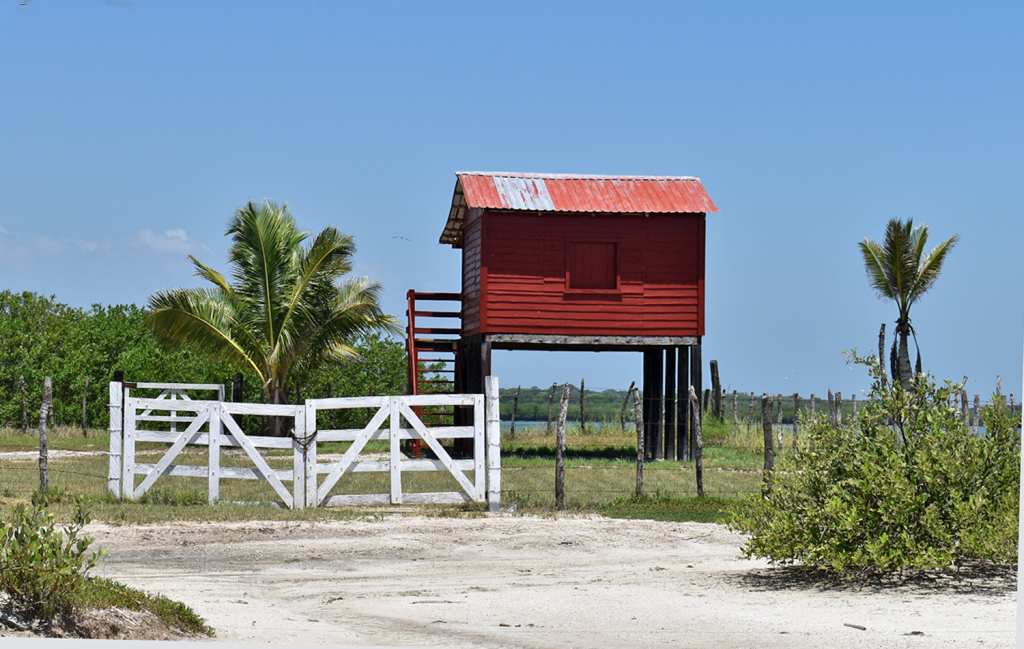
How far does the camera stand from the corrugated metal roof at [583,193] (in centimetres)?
2034

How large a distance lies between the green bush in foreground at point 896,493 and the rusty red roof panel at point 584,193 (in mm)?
12003

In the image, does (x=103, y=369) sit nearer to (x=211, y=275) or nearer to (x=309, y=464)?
(x=211, y=275)

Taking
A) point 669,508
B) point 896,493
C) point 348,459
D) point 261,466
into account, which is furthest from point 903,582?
point 261,466

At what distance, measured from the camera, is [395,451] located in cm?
1269

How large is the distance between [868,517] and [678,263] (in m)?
13.0

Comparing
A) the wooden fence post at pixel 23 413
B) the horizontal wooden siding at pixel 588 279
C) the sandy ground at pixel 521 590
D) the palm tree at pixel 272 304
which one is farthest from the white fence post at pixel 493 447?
the wooden fence post at pixel 23 413

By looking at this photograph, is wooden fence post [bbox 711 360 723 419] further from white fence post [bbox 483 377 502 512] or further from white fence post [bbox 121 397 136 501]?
white fence post [bbox 121 397 136 501]

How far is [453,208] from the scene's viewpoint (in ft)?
75.2

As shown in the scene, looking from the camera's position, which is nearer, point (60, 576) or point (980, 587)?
point (60, 576)

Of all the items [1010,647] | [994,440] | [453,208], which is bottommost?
[1010,647]

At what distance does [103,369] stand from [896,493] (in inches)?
1029

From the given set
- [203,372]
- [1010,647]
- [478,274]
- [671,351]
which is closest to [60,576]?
[1010,647]

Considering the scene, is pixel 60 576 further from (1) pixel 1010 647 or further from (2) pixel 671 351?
(2) pixel 671 351

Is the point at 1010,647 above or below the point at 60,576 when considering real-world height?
below
